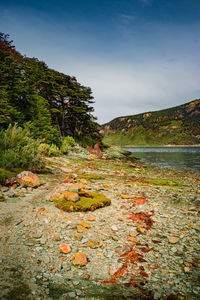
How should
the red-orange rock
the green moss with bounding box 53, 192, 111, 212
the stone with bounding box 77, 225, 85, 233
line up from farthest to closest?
the green moss with bounding box 53, 192, 111, 212 < the stone with bounding box 77, 225, 85, 233 < the red-orange rock

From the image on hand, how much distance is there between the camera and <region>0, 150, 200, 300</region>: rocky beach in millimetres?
2166

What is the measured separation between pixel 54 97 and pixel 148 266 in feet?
99.8

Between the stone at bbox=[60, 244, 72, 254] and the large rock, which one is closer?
the stone at bbox=[60, 244, 72, 254]

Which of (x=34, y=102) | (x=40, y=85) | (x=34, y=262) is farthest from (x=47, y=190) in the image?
(x=40, y=85)

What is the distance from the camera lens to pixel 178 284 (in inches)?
93.0

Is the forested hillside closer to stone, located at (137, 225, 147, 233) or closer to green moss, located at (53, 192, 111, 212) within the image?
green moss, located at (53, 192, 111, 212)

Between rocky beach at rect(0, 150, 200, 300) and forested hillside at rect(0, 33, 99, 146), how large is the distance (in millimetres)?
8478

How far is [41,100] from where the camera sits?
19.3 metres

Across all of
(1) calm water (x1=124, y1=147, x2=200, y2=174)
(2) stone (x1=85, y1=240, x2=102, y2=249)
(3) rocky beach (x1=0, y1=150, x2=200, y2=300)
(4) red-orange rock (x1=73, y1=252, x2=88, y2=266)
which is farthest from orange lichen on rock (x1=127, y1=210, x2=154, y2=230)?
(1) calm water (x1=124, y1=147, x2=200, y2=174)

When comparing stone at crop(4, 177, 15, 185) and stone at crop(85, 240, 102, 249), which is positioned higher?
stone at crop(4, 177, 15, 185)

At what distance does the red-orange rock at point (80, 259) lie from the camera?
264cm

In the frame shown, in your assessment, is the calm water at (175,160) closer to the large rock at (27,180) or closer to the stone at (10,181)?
the large rock at (27,180)

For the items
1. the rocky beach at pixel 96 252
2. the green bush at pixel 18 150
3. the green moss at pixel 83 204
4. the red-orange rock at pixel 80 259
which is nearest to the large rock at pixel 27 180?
the rocky beach at pixel 96 252

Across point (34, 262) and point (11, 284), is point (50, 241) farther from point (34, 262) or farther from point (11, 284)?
point (11, 284)
